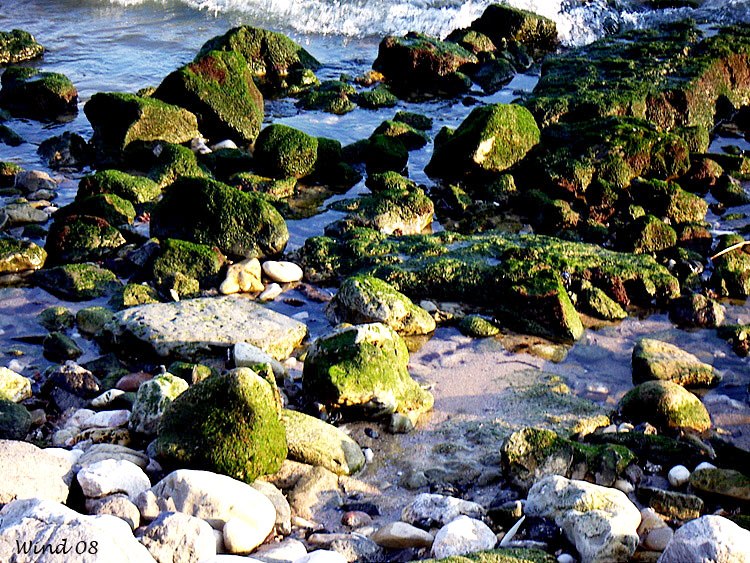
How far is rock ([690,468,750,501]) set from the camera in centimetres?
575

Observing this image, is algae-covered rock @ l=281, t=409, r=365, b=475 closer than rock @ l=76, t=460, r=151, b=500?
No

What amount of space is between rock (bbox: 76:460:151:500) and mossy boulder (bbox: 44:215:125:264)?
4.57m

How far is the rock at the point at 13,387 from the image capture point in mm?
6637

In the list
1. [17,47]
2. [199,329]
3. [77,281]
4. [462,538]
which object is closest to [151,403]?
[199,329]

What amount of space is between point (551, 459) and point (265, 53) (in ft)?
40.9

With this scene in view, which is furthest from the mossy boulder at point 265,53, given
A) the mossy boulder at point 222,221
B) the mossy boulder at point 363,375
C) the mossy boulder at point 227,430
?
the mossy boulder at point 227,430

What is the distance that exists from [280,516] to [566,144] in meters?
8.01

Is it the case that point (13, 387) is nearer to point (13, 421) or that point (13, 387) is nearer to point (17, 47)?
point (13, 421)

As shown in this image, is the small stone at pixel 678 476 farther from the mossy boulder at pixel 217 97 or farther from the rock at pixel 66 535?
the mossy boulder at pixel 217 97

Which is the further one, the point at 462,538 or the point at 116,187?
the point at 116,187

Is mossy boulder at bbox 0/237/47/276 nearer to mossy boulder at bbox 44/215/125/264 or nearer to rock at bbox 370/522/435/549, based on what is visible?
mossy boulder at bbox 44/215/125/264

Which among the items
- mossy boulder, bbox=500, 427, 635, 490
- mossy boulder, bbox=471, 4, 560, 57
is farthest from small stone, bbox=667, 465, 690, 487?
mossy boulder, bbox=471, 4, 560, 57

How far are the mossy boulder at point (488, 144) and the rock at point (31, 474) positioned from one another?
25.1 ft

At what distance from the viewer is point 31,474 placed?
497cm
